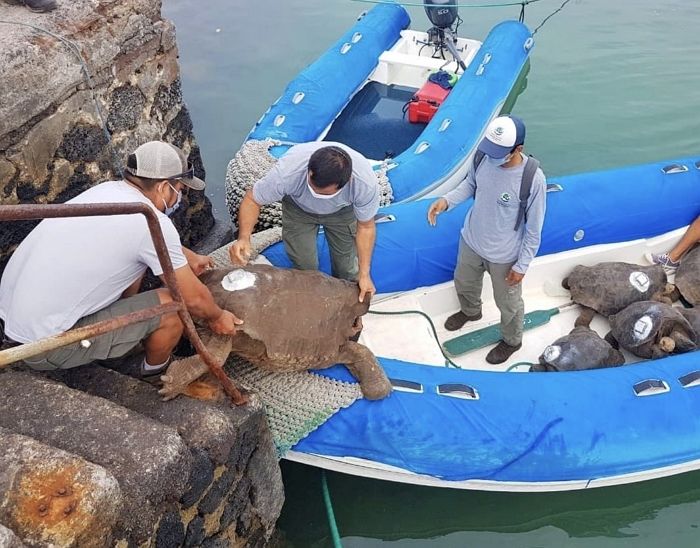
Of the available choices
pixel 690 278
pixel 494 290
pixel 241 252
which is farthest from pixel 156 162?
pixel 690 278

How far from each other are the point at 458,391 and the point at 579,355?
3.55 feet

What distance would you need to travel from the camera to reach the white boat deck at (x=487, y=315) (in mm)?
4309

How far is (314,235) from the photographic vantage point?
385 cm

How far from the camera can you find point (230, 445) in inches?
106

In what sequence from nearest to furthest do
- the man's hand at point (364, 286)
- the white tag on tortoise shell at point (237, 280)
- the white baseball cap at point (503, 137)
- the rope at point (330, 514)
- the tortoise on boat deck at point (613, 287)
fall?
the white tag on tortoise shell at point (237, 280) < the white baseball cap at point (503, 137) < the man's hand at point (364, 286) < the rope at point (330, 514) < the tortoise on boat deck at point (613, 287)

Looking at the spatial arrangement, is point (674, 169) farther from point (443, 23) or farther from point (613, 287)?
point (443, 23)

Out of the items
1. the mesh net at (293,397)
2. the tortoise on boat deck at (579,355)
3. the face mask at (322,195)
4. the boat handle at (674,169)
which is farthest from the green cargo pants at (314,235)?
the boat handle at (674,169)

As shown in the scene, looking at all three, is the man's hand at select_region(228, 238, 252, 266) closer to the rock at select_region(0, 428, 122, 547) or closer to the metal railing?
the metal railing

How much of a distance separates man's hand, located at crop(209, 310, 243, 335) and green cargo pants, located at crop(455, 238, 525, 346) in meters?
1.71

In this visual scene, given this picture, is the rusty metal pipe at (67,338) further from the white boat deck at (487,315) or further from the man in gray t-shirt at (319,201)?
the white boat deck at (487,315)

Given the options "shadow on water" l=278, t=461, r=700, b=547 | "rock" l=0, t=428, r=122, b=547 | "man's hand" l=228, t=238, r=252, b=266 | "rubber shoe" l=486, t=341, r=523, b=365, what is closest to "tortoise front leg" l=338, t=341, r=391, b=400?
"man's hand" l=228, t=238, r=252, b=266

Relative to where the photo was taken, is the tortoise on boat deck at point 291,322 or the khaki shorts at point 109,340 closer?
the khaki shorts at point 109,340

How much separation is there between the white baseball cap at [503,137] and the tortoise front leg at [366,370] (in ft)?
4.10

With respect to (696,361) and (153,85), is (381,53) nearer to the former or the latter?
(153,85)
